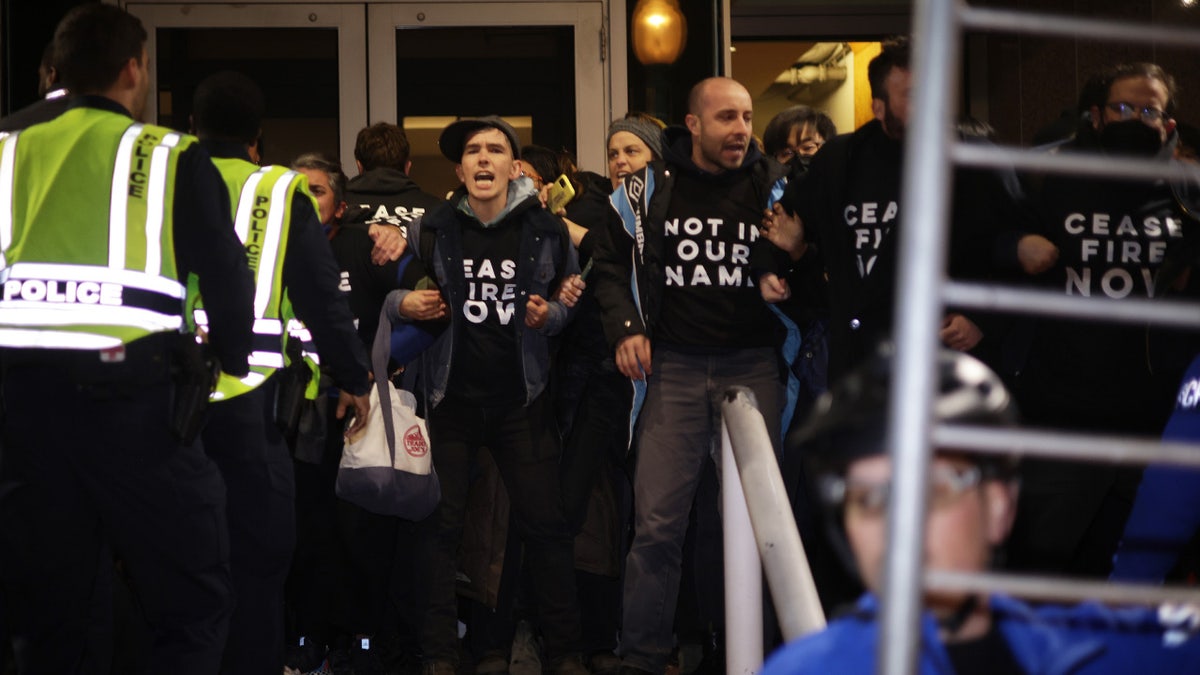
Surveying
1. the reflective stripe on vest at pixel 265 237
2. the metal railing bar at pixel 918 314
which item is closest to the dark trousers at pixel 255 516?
the reflective stripe on vest at pixel 265 237

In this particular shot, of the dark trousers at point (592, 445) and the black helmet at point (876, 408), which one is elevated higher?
the black helmet at point (876, 408)

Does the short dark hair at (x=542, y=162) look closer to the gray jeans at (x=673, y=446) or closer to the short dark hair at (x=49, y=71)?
the gray jeans at (x=673, y=446)

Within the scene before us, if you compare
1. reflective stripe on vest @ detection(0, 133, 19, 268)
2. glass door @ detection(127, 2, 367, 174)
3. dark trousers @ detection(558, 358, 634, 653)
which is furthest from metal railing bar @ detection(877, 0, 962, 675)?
glass door @ detection(127, 2, 367, 174)

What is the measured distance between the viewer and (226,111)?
428cm

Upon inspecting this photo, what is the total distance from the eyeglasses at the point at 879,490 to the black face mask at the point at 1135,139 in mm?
3138

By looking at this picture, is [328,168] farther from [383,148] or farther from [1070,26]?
[1070,26]

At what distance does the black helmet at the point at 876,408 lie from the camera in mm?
1256

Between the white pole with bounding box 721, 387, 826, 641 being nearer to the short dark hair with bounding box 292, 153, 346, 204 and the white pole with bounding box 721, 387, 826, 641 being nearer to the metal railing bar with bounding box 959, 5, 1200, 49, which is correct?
the metal railing bar with bounding box 959, 5, 1200, 49

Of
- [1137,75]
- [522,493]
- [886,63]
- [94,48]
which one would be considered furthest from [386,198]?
[1137,75]

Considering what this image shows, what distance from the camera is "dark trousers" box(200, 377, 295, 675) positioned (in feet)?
12.4

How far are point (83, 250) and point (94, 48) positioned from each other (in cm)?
54

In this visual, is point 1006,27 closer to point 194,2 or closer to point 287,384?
point 287,384

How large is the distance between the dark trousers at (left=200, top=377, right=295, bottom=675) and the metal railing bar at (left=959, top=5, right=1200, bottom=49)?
2997 millimetres

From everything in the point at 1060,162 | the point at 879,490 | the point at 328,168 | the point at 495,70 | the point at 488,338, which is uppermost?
the point at 495,70
